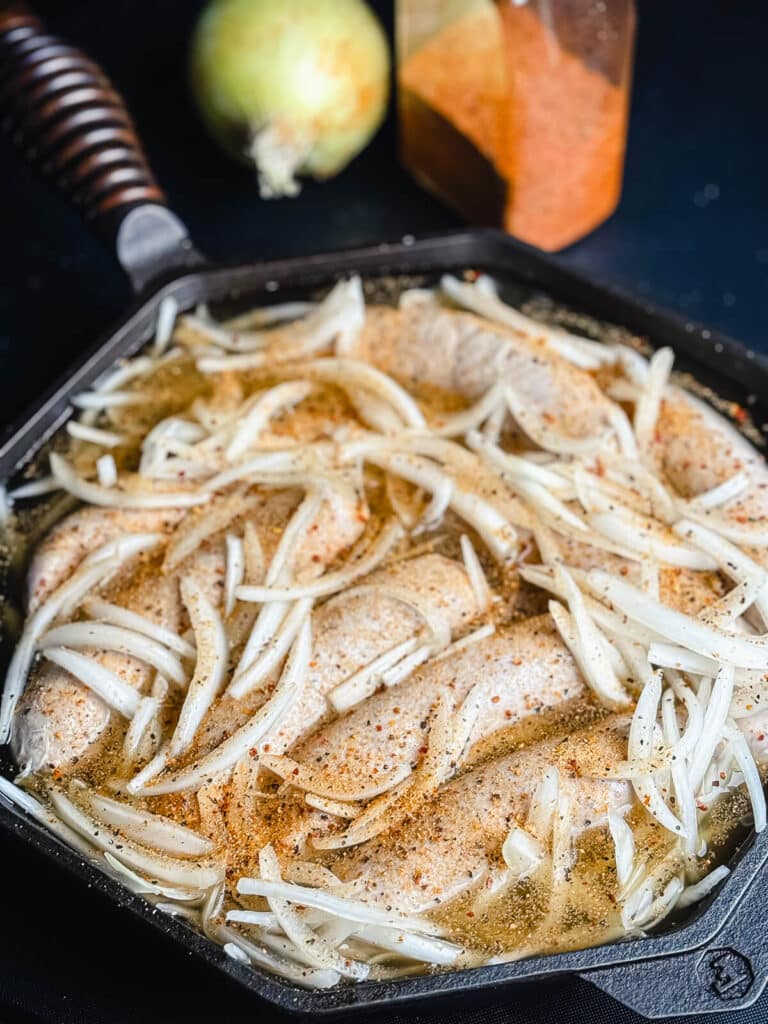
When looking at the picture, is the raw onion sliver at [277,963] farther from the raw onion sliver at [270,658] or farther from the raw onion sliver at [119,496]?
the raw onion sliver at [119,496]

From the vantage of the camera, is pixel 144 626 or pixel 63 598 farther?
pixel 63 598

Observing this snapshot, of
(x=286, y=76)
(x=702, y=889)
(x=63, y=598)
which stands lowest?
(x=702, y=889)

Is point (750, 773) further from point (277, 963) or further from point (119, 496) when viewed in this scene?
point (119, 496)

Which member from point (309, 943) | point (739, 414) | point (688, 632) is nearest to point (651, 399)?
point (739, 414)

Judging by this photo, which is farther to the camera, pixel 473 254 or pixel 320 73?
pixel 320 73

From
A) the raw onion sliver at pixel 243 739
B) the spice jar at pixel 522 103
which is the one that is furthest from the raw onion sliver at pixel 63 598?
the spice jar at pixel 522 103

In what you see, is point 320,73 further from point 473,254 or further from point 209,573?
point 209,573

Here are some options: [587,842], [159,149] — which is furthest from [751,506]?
[159,149]
